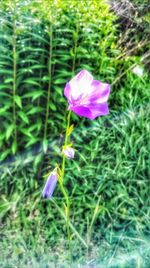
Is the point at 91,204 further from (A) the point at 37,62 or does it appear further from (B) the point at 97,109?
(B) the point at 97,109

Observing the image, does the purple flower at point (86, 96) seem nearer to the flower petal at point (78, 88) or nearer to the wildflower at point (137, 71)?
the flower petal at point (78, 88)

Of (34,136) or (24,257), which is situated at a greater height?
(34,136)

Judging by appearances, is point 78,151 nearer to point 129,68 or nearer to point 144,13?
point 129,68

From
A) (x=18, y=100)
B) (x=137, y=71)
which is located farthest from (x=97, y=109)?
(x=137, y=71)

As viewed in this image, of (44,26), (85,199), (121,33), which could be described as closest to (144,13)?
(121,33)

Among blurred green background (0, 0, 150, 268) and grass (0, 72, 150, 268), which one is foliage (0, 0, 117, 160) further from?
grass (0, 72, 150, 268)

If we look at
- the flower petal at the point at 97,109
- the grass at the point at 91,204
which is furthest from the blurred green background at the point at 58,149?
the flower petal at the point at 97,109

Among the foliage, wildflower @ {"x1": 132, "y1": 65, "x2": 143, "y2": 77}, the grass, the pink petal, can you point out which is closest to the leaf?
the foliage
